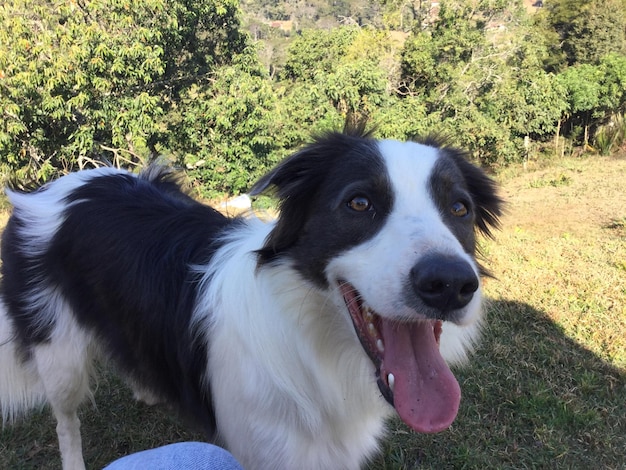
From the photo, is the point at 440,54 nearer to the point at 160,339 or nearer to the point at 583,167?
the point at 583,167

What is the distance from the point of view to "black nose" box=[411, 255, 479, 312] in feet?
4.95

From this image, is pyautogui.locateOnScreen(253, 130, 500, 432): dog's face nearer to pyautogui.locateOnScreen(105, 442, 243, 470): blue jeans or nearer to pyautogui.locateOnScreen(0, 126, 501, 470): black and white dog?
pyautogui.locateOnScreen(0, 126, 501, 470): black and white dog

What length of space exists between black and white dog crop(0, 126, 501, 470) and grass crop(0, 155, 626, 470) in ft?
2.15

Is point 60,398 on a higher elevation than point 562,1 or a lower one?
lower

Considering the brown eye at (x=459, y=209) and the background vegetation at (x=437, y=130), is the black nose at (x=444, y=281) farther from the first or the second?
the background vegetation at (x=437, y=130)

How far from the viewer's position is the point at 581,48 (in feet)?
72.0

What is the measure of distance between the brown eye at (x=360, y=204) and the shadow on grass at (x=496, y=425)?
185cm

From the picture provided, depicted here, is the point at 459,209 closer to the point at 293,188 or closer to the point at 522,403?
the point at 293,188

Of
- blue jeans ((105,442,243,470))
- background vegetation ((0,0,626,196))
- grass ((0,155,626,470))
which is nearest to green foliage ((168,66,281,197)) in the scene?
background vegetation ((0,0,626,196))

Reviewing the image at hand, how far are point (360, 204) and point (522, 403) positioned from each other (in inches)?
94.1

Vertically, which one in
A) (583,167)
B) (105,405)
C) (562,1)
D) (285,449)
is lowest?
(583,167)

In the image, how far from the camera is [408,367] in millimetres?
1812

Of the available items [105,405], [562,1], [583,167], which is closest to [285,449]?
[105,405]

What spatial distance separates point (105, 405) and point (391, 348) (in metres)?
2.69
